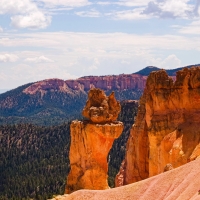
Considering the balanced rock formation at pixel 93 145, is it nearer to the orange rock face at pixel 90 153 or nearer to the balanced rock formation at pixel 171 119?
the orange rock face at pixel 90 153

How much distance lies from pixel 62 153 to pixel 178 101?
109264 mm

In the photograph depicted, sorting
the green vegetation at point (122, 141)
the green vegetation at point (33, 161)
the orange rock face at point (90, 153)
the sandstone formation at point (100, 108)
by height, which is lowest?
the green vegetation at point (33, 161)

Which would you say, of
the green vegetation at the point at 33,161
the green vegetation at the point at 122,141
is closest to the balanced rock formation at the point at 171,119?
the green vegetation at the point at 33,161

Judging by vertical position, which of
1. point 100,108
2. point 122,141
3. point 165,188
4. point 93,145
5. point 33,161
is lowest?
point 33,161

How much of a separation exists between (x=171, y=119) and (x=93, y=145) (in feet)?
19.2

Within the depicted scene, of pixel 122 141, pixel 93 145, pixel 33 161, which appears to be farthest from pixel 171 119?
pixel 33 161

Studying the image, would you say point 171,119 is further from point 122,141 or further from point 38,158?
point 38,158

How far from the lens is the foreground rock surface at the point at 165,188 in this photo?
2084 centimetres

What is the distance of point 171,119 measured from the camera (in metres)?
33.1

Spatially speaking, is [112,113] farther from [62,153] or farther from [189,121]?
[62,153]

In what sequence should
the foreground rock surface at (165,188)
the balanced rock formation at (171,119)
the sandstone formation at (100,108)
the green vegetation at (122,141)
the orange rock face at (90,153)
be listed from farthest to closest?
the green vegetation at (122,141) < the sandstone formation at (100,108) < the orange rock face at (90,153) < the balanced rock formation at (171,119) < the foreground rock surface at (165,188)

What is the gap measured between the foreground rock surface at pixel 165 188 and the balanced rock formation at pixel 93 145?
818 cm

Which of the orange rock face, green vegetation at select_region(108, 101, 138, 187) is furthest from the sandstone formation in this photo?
green vegetation at select_region(108, 101, 138, 187)

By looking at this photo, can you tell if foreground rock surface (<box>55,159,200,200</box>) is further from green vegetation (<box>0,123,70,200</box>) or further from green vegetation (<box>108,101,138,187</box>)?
green vegetation (<box>108,101,138,187</box>)
